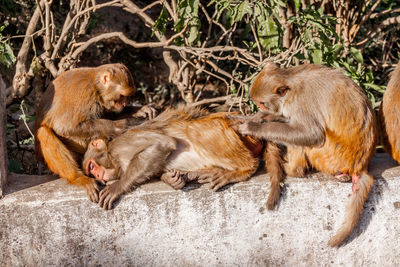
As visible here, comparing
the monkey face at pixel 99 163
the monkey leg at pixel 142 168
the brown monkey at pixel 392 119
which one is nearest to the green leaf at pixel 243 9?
the monkey leg at pixel 142 168

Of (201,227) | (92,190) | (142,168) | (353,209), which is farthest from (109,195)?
A: (353,209)

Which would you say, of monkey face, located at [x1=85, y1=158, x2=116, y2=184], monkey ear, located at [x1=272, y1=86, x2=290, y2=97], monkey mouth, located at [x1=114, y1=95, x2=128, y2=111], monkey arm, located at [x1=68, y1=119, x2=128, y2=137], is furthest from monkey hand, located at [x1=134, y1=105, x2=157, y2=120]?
monkey ear, located at [x1=272, y1=86, x2=290, y2=97]

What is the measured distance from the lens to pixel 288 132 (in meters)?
3.65

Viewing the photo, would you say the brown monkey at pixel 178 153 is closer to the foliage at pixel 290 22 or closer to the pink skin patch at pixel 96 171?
the pink skin patch at pixel 96 171

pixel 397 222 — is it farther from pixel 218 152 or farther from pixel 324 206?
pixel 218 152

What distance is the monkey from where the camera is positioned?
3955mm

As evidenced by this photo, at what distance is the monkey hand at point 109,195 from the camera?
11.6 ft

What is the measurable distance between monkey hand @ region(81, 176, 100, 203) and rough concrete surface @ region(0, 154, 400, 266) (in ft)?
0.17

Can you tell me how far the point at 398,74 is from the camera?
13.0ft

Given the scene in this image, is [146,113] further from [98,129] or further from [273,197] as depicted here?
[273,197]

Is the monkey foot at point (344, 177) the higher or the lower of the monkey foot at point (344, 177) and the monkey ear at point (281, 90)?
the lower

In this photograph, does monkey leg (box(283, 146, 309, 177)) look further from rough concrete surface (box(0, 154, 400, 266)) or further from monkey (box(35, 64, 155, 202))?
monkey (box(35, 64, 155, 202))

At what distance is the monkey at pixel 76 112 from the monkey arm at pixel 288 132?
1.15 meters

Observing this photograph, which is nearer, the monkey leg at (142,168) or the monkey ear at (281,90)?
the monkey leg at (142,168)
